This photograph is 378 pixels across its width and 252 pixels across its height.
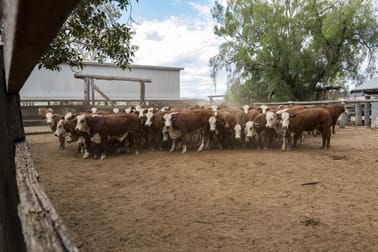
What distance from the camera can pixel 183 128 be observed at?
9.76 metres

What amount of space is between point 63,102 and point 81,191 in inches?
749

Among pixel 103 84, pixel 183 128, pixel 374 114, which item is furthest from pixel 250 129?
pixel 103 84

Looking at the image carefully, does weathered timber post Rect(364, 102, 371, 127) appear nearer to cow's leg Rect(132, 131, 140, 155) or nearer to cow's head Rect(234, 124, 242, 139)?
cow's head Rect(234, 124, 242, 139)

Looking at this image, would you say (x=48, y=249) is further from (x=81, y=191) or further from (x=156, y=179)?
(x=156, y=179)

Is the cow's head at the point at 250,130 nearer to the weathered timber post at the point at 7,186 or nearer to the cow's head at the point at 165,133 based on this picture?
the cow's head at the point at 165,133

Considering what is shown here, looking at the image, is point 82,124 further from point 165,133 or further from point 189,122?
point 189,122

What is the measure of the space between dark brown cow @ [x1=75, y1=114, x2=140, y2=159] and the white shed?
1149 centimetres

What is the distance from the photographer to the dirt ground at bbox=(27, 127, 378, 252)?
357cm

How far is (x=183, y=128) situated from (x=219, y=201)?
4978 mm

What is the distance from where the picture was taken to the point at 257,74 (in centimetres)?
2250

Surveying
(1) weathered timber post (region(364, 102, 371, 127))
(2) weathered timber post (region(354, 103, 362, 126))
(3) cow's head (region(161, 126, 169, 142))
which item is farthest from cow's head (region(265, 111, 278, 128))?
(2) weathered timber post (region(354, 103, 362, 126))

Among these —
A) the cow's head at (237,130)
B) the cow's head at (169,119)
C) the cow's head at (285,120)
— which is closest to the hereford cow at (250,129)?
the cow's head at (237,130)

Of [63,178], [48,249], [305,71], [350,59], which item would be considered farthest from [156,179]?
[350,59]

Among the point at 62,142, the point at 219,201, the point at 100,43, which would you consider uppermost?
the point at 100,43
